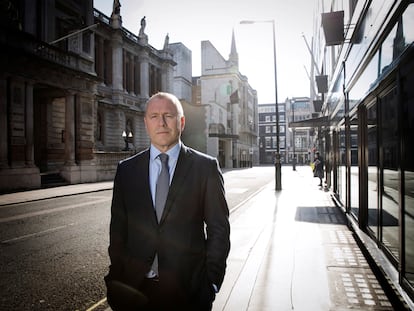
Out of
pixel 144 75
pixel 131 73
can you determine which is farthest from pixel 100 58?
pixel 144 75

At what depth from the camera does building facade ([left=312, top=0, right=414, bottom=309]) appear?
3104mm

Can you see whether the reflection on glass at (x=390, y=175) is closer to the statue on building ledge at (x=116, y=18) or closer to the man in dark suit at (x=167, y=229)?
the man in dark suit at (x=167, y=229)

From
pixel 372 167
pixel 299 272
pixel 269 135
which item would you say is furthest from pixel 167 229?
pixel 269 135

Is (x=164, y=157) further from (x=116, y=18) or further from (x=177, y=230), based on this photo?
(x=116, y=18)

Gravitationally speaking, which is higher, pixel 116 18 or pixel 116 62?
pixel 116 18

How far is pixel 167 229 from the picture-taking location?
1.86m

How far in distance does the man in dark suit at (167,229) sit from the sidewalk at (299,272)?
1578 mm

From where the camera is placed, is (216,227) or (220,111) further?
(220,111)

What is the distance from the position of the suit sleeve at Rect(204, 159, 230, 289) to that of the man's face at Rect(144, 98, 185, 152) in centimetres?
35

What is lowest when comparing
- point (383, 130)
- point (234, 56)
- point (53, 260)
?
point (53, 260)

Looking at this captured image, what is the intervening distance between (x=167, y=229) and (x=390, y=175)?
3.33m

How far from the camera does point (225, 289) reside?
12.0 ft

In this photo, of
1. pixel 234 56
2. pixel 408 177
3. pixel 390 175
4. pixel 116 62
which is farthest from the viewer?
pixel 234 56

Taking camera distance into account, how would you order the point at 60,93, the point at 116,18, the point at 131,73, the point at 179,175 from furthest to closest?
the point at 131,73
the point at 116,18
the point at 60,93
the point at 179,175
